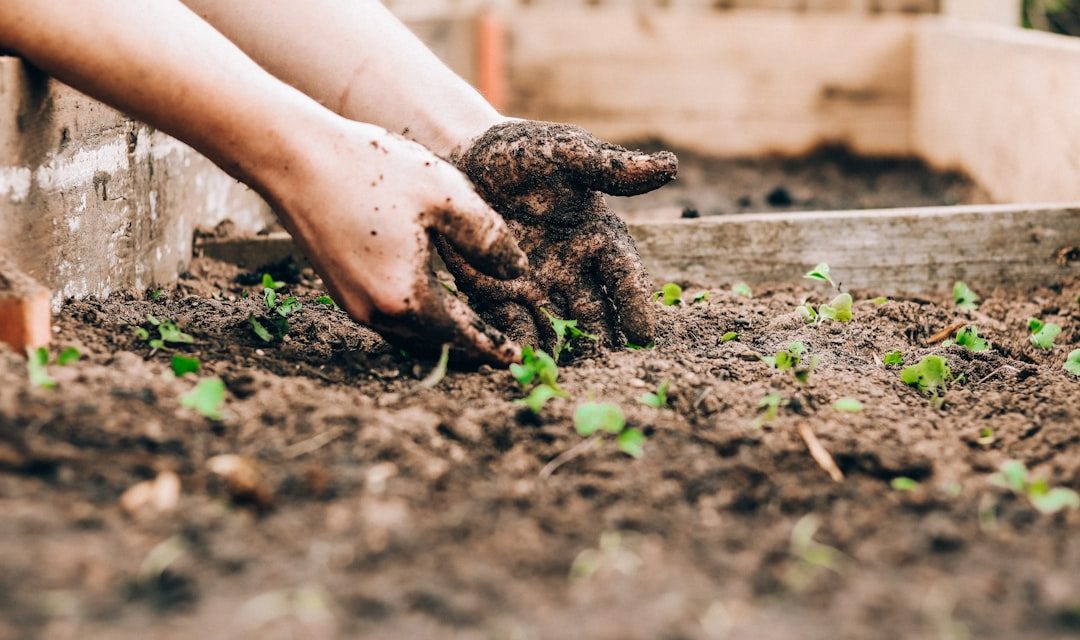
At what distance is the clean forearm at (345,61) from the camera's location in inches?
73.7

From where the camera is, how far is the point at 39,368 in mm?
1251

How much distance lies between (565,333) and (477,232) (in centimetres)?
30

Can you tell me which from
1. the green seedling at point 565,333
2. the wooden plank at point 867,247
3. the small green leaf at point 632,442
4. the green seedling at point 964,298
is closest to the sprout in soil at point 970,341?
the green seedling at point 964,298

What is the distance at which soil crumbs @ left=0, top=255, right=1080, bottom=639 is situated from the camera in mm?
908

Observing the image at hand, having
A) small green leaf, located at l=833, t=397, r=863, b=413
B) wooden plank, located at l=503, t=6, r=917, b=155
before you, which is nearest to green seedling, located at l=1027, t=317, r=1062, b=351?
small green leaf, located at l=833, t=397, r=863, b=413

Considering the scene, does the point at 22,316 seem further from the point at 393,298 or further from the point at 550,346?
the point at 550,346

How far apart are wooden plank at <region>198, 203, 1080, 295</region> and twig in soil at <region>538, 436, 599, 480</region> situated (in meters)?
1.13

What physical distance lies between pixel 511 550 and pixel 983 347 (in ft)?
3.68

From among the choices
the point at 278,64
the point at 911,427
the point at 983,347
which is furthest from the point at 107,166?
the point at 983,347

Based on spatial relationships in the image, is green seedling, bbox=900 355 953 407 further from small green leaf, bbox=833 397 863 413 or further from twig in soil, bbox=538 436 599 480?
twig in soil, bbox=538 436 599 480

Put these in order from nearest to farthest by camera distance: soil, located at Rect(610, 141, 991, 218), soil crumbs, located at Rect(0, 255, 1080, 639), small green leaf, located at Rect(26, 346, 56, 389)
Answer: soil crumbs, located at Rect(0, 255, 1080, 639) → small green leaf, located at Rect(26, 346, 56, 389) → soil, located at Rect(610, 141, 991, 218)

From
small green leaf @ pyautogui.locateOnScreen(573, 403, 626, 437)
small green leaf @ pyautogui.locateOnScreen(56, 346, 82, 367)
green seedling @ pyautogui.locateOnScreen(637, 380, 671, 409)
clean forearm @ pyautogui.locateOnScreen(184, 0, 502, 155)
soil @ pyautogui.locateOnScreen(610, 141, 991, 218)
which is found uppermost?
clean forearm @ pyautogui.locateOnScreen(184, 0, 502, 155)

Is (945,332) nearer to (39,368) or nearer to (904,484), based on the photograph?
(904,484)

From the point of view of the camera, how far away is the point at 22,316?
133 cm
